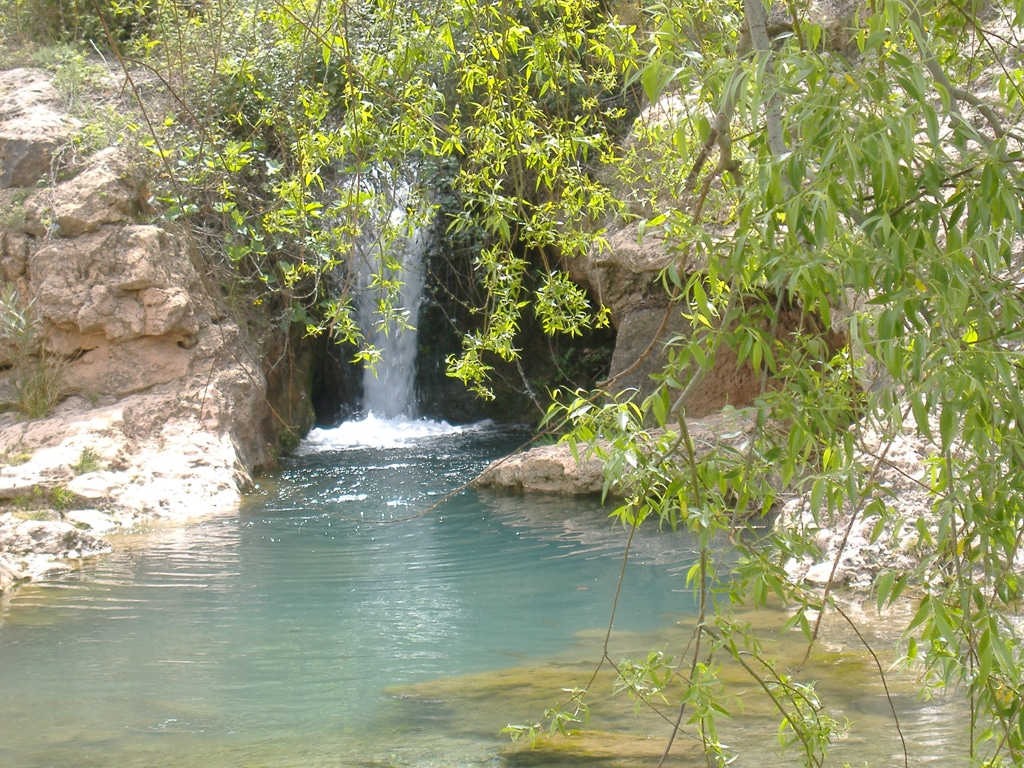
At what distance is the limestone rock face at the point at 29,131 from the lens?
11180 millimetres

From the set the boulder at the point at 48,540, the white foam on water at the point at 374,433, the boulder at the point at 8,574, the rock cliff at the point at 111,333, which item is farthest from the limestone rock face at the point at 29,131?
the boulder at the point at 8,574

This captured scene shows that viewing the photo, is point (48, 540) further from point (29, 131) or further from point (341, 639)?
point (29, 131)

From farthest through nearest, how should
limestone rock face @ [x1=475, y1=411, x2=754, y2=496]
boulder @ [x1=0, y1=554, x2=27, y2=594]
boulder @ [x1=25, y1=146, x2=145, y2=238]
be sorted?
boulder @ [x1=25, y1=146, x2=145, y2=238], limestone rock face @ [x1=475, y1=411, x2=754, y2=496], boulder @ [x1=0, y1=554, x2=27, y2=594]

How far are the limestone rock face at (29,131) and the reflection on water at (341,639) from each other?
4839mm

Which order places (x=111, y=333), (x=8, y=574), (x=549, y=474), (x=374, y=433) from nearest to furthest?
(x=8, y=574)
(x=549, y=474)
(x=111, y=333)
(x=374, y=433)

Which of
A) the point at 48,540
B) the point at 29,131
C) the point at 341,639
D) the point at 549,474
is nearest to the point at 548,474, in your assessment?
the point at 549,474

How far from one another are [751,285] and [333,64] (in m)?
10.5

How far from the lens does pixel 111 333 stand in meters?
10.8

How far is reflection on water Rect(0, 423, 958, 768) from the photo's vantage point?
14.6 ft

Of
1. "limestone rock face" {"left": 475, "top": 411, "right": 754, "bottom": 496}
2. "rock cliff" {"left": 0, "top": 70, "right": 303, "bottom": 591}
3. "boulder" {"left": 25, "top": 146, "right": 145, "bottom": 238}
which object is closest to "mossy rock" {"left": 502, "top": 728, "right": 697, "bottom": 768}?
"limestone rock face" {"left": 475, "top": 411, "right": 754, "bottom": 496}

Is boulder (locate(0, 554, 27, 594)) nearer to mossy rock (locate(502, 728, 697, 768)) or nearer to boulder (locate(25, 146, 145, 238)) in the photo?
mossy rock (locate(502, 728, 697, 768))

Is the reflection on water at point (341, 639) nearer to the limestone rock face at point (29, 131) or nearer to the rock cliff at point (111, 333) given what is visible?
the rock cliff at point (111, 333)

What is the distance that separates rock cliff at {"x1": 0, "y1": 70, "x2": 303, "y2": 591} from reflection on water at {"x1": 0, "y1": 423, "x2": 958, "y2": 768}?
1.53 m

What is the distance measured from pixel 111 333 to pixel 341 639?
608cm
